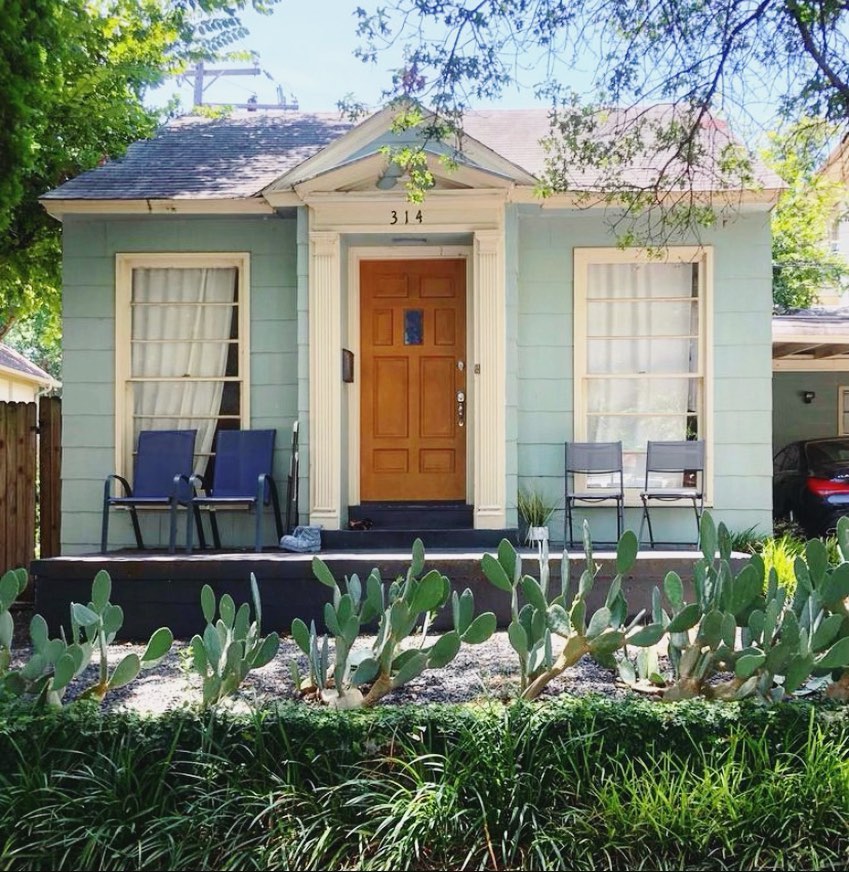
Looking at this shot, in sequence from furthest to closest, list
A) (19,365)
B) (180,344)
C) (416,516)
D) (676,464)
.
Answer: (19,365) → (180,344) → (416,516) → (676,464)

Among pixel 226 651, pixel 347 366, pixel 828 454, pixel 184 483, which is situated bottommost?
pixel 226 651

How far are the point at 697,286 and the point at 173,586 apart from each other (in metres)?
4.84

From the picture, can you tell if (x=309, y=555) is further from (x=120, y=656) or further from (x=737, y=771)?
(x=737, y=771)

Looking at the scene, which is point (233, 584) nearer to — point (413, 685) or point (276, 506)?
point (276, 506)

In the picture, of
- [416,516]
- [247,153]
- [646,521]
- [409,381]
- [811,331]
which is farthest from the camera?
[811,331]

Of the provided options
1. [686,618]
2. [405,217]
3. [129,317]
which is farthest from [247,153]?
[686,618]

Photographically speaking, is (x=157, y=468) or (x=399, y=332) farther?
(x=399, y=332)

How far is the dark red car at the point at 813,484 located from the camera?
9.80 m

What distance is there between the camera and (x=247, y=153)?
820 cm

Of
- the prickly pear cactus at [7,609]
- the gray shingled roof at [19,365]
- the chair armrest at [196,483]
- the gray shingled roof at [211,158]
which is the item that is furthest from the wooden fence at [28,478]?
the gray shingled roof at [19,365]

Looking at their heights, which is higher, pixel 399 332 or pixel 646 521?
pixel 399 332

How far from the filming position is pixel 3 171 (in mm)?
5984

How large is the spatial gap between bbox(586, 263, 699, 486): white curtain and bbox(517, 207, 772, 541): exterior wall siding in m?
0.22

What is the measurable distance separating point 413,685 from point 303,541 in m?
2.52
